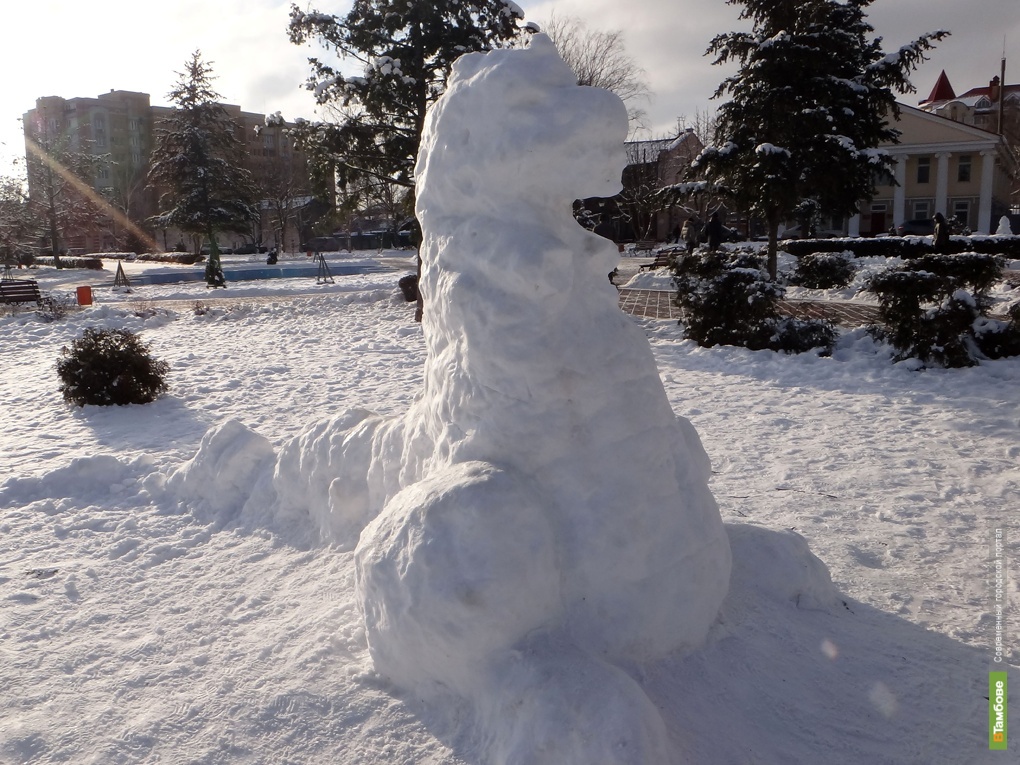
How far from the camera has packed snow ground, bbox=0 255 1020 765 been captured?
2.65m

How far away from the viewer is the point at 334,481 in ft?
13.0

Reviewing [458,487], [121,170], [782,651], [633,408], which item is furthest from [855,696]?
[121,170]

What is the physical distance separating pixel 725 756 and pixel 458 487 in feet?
4.06

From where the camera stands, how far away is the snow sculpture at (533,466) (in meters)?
2.43

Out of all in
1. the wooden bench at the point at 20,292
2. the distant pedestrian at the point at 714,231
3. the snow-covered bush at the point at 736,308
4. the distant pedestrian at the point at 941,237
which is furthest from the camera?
the distant pedestrian at the point at 714,231

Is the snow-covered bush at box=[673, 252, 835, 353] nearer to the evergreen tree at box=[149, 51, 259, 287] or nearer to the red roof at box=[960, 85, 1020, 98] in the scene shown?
the evergreen tree at box=[149, 51, 259, 287]

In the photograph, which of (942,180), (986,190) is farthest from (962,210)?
(942,180)

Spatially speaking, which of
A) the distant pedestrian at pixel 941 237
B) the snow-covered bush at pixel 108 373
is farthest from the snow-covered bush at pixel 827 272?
the snow-covered bush at pixel 108 373

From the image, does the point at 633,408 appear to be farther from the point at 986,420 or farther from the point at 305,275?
the point at 305,275

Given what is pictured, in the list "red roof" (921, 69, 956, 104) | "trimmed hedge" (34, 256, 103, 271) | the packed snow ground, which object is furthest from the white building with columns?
"trimmed hedge" (34, 256, 103, 271)

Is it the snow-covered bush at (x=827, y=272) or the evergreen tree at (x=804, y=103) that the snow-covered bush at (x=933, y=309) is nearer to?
the evergreen tree at (x=804, y=103)

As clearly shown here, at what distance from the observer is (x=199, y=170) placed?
90.7 ft

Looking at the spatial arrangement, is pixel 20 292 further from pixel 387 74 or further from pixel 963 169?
pixel 963 169

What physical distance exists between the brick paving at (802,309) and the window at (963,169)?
30.9 metres
